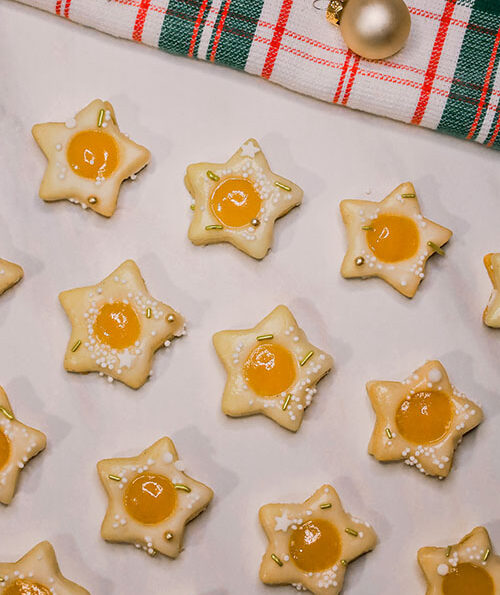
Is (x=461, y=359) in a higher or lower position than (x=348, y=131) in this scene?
lower

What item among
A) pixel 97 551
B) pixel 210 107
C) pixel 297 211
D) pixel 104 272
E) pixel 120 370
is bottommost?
pixel 97 551

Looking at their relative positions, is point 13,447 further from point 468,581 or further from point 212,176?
point 468,581

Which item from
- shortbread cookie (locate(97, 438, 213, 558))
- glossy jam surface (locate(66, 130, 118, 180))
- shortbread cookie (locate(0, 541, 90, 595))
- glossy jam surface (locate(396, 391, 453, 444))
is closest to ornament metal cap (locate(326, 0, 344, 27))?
glossy jam surface (locate(66, 130, 118, 180))

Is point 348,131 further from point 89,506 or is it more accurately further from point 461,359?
point 89,506

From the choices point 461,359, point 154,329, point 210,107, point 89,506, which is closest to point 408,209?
point 461,359

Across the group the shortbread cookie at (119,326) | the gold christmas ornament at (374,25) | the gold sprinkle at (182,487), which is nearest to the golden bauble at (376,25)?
the gold christmas ornament at (374,25)
